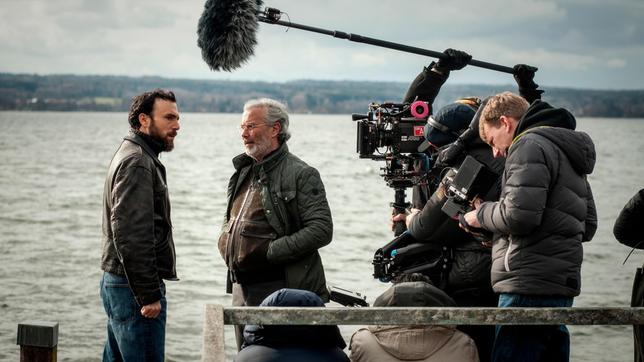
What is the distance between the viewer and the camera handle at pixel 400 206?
21.2ft

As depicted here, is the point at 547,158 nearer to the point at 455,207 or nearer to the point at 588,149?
the point at 588,149

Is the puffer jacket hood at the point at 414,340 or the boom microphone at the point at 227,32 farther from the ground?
the boom microphone at the point at 227,32

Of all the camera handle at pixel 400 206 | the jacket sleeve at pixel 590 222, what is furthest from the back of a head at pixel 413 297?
the camera handle at pixel 400 206

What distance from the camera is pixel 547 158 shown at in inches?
181

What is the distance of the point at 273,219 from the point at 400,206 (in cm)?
108

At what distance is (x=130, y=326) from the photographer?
5.16 metres

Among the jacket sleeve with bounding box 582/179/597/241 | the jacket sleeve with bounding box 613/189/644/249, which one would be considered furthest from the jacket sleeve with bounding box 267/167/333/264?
the jacket sleeve with bounding box 613/189/644/249

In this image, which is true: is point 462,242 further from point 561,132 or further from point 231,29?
point 231,29

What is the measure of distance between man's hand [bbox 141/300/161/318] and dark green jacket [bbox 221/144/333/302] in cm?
86

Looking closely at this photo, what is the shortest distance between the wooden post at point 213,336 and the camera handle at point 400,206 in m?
2.35

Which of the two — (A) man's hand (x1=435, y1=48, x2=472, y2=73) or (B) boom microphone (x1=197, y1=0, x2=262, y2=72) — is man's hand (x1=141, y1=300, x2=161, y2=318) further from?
(A) man's hand (x1=435, y1=48, x2=472, y2=73)

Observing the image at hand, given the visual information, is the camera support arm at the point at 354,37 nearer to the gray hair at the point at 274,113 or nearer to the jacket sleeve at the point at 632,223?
the gray hair at the point at 274,113

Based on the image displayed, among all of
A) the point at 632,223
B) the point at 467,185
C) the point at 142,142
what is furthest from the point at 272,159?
the point at 632,223

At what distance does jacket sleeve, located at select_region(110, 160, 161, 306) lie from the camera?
5.06 m
